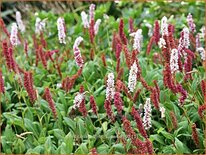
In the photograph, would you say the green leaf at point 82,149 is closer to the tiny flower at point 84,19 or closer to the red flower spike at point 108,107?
the red flower spike at point 108,107

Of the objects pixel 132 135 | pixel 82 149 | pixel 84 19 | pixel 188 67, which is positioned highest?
pixel 84 19

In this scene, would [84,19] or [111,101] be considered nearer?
[111,101]

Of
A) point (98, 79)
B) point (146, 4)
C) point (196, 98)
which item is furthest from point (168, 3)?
point (196, 98)

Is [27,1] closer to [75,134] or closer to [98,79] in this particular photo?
[98,79]

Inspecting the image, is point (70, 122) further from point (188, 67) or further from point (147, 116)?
point (188, 67)

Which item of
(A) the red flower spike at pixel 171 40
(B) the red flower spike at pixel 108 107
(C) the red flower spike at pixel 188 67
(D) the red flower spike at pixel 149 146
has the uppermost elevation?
(A) the red flower spike at pixel 171 40

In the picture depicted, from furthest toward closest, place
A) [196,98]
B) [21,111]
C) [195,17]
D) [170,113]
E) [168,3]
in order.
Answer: [168,3]
[195,17]
[21,111]
[196,98]
[170,113]

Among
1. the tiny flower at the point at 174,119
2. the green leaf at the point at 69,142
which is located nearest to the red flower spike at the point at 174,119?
the tiny flower at the point at 174,119

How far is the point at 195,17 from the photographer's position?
4332mm

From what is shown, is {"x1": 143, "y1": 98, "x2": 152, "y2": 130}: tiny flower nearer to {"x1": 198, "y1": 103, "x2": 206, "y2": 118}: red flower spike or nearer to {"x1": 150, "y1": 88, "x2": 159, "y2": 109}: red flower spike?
{"x1": 150, "y1": 88, "x2": 159, "y2": 109}: red flower spike

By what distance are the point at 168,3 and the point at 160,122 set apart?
6.68 feet

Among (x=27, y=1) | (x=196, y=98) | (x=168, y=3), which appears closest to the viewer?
(x=196, y=98)

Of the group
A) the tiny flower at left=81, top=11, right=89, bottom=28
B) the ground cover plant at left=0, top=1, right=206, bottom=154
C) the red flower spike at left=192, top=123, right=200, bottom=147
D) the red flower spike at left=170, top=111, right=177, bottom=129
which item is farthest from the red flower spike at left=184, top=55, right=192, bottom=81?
the tiny flower at left=81, top=11, right=89, bottom=28

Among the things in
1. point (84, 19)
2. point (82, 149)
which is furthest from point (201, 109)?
point (84, 19)
